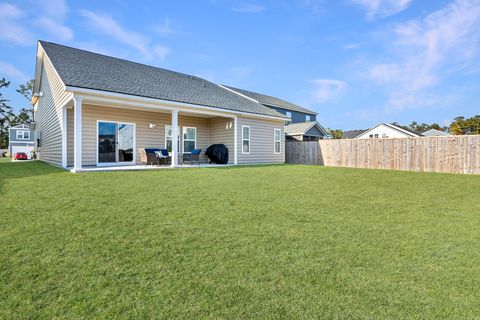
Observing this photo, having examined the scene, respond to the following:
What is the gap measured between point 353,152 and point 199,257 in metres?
12.5

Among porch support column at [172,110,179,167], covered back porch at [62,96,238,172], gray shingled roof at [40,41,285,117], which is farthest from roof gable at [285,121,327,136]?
porch support column at [172,110,179,167]

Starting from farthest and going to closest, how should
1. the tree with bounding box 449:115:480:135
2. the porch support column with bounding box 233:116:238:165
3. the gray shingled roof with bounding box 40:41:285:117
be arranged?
the tree with bounding box 449:115:480:135 < the porch support column with bounding box 233:116:238:165 < the gray shingled roof with bounding box 40:41:285:117

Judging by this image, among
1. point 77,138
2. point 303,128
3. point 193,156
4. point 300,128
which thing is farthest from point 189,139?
point 300,128

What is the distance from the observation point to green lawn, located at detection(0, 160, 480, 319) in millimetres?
2178

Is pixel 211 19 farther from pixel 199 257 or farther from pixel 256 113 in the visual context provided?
pixel 199 257

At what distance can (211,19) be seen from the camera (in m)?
12.8

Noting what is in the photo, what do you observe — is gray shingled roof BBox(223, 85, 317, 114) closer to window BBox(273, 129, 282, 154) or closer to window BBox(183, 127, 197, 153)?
window BBox(273, 129, 282, 154)

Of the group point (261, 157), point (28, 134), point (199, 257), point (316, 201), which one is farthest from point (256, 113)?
point (28, 134)

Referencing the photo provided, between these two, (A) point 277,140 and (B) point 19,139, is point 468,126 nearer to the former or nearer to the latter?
(A) point 277,140

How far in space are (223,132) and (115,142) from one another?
532 cm

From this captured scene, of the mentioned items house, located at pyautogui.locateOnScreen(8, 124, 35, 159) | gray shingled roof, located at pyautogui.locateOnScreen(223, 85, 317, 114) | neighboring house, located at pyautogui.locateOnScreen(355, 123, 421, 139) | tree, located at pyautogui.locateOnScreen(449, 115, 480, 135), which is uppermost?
gray shingled roof, located at pyautogui.locateOnScreen(223, 85, 317, 114)

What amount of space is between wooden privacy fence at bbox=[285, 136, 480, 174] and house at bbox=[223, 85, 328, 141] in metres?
8.12

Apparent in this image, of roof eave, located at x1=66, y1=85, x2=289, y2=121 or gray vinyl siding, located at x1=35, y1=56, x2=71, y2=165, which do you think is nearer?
roof eave, located at x1=66, y1=85, x2=289, y2=121

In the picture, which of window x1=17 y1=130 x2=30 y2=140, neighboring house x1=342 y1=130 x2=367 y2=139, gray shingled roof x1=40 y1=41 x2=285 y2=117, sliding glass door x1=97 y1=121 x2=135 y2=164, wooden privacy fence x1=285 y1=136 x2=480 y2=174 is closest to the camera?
gray shingled roof x1=40 y1=41 x2=285 y2=117
